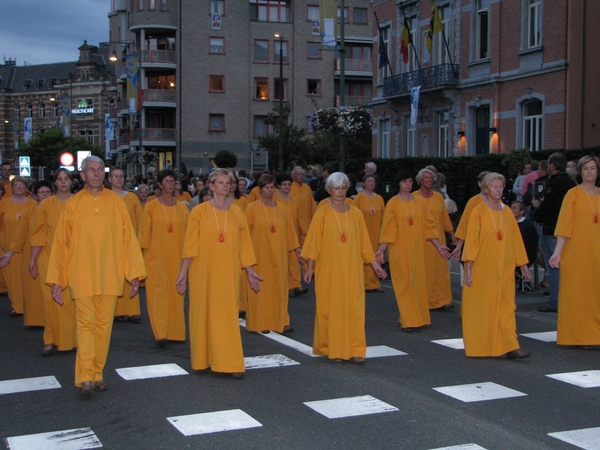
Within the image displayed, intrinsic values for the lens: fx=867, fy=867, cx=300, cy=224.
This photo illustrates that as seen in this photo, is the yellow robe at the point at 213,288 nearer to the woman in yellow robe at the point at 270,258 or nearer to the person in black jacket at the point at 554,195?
the woman in yellow robe at the point at 270,258

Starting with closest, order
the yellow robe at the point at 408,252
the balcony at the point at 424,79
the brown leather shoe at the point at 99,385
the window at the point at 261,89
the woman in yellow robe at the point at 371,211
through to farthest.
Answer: the brown leather shoe at the point at 99,385, the yellow robe at the point at 408,252, the woman in yellow robe at the point at 371,211, the balcony at the point at 424,79, the window at the point at 261,89

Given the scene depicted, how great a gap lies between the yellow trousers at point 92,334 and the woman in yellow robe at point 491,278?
3.63 meters

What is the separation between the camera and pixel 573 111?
25.4 metres

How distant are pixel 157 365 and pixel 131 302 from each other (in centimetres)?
302

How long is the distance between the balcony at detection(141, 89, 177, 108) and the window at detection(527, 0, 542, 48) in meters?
32.7

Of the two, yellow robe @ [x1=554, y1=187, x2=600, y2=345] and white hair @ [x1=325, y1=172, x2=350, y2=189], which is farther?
yellow robe @ [x1=554, y1=187, x2=600, y2=345]

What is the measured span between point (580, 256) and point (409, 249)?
2.20 m

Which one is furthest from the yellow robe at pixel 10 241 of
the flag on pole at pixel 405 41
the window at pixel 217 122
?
the window at pixel 217 122

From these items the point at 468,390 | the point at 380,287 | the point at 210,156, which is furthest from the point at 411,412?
the point at 210,156

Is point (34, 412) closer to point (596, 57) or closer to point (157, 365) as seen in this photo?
point (157, 365)

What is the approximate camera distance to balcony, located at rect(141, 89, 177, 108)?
55.7m

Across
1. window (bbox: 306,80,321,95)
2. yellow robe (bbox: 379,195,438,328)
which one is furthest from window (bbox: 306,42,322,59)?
yellow robe (bbox: 379,195,438,328)

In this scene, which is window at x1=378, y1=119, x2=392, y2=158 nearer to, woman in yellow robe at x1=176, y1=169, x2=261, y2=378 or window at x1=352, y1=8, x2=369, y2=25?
window at x1=352, y1=8, x2=369, y2=25

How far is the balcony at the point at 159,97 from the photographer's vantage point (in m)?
55.7
